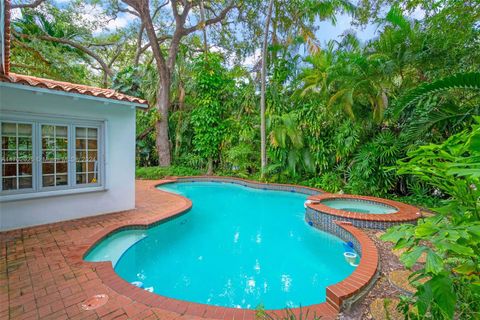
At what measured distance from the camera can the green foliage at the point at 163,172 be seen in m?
12.9

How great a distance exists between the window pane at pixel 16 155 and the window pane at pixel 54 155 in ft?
0.75

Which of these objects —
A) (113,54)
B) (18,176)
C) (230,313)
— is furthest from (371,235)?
(113,54)

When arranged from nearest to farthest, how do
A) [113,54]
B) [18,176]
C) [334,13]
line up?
[18,176] → [334,13] → [113,54]

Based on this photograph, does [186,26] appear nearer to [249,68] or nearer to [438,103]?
[249,68]

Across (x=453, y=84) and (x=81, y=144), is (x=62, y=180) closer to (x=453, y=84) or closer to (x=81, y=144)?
(x=81, y=144)

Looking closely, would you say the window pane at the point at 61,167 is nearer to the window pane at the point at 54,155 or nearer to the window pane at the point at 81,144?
the window pane at the point at 54,155

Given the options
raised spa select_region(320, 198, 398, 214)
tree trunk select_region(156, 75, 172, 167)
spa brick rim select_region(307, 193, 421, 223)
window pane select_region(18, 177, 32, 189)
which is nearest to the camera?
window pane select_region(18, 177, 32, 189)

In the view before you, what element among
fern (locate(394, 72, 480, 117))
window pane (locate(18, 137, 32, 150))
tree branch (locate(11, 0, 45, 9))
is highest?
tree branch (locate(11, 0, 45, 9))

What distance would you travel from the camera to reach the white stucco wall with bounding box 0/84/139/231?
472cm

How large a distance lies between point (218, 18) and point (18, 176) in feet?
40.6

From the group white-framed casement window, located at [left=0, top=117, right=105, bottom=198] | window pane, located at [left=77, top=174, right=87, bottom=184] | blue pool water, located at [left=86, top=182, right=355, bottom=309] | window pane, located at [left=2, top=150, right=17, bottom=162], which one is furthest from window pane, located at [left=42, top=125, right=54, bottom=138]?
blue pool water, located at [left=86, top=182, right=355, bottom=309]

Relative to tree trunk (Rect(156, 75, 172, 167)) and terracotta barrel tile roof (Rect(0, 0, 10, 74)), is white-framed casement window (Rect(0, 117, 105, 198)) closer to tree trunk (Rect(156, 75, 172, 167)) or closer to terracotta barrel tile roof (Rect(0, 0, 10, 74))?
terracotta barrel tile roof (Rect(0, 0, 10, 74))

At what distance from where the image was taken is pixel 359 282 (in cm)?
323

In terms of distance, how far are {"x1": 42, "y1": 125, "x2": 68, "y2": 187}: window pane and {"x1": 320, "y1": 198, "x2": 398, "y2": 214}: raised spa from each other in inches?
274
